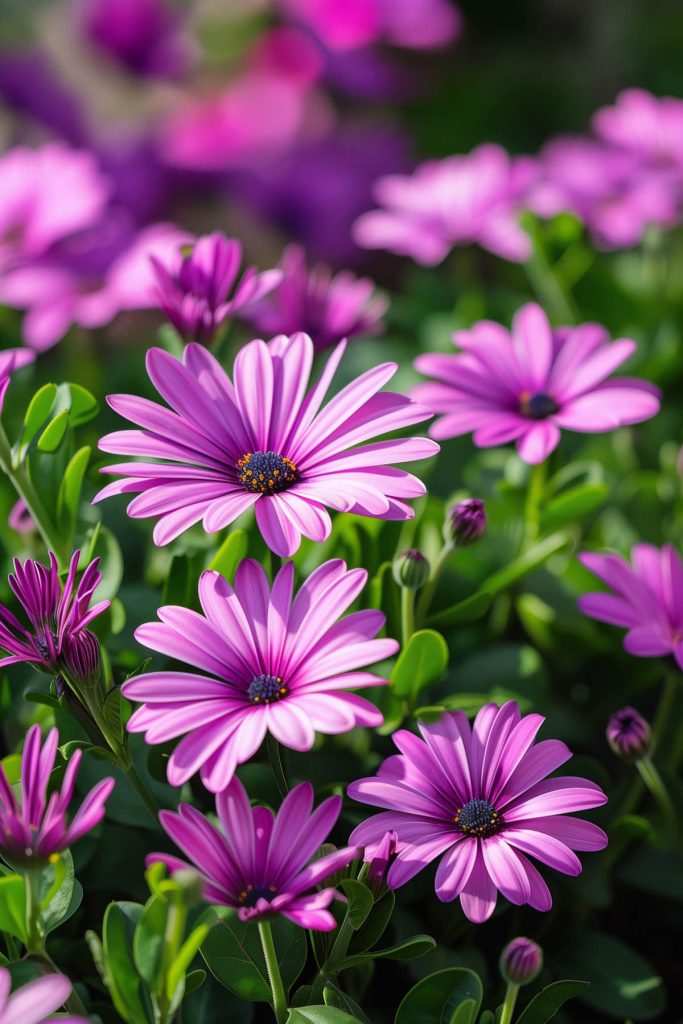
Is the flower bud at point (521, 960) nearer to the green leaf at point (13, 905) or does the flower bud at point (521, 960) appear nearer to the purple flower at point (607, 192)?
the green leaf at point (13, 905)

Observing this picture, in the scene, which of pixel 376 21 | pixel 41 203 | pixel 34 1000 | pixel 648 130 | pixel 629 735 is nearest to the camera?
pixel 34 1000

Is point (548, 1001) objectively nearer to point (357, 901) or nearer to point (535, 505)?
point (357, 901)

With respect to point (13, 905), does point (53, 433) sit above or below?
above

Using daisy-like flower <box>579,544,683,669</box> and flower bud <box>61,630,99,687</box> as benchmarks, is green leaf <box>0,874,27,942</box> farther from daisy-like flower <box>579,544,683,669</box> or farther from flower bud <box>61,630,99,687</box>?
daisy-like flower <box>579,544,683,669</box>

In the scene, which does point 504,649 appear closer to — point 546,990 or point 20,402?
point 546,990

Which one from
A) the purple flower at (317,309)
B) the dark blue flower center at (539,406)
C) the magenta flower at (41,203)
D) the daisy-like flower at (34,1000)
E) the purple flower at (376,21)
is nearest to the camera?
the daisy-like flower at (34,1000)

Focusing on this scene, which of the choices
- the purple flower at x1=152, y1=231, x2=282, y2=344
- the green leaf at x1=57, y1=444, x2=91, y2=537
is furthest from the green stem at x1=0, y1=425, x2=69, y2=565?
the purple flower at x1=152, y1=231, x2=282, y2=344

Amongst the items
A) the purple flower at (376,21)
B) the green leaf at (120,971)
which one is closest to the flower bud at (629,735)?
the green leaf at (120,971)

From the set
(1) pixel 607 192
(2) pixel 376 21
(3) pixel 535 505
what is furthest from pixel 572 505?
(2) pixel 376 21

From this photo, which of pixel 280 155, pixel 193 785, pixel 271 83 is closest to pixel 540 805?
pixel 193 785
